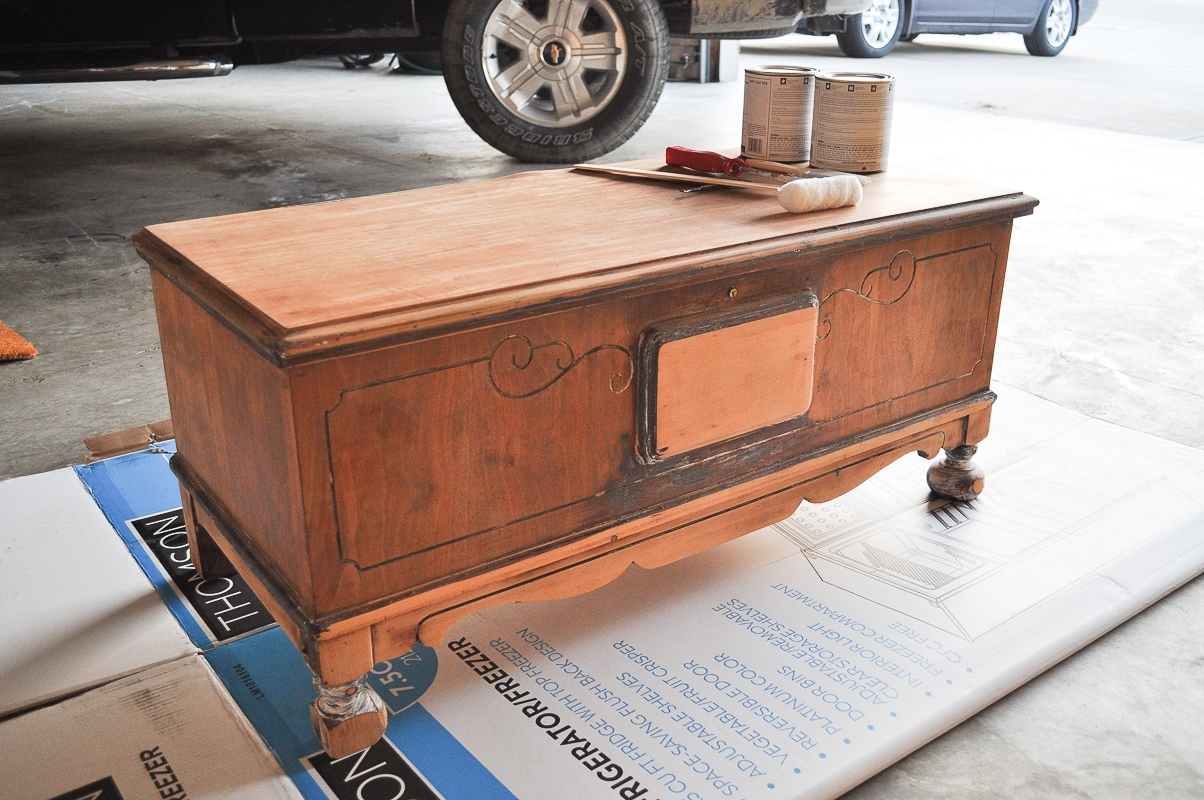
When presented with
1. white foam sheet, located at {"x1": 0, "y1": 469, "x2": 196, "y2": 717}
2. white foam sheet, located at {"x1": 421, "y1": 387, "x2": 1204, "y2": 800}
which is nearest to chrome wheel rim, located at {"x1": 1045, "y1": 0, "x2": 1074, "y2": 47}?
white foam sheet, located at {"x1": 421, "y1": 387, "x2": 1204, "y2": 800}

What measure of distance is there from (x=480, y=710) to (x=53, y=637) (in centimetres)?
55

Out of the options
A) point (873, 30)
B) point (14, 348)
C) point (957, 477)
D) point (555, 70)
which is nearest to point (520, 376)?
point (957, 477)

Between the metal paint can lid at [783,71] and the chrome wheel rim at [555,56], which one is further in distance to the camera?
the chrome wheel rim at [555,56]

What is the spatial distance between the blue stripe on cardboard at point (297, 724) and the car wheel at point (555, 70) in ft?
7.78

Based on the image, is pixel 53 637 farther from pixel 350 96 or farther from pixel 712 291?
pixel 350 96

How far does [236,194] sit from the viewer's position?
3277 millimetres

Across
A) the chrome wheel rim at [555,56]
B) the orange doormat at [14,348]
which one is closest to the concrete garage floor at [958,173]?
the orange doormat at [14,348]

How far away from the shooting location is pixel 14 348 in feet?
6.88

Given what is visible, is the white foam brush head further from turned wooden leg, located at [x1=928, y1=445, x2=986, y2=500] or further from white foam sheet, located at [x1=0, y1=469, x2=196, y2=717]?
white foam sheet, located at [x1=0, y1=469, x2=196, y2=717]

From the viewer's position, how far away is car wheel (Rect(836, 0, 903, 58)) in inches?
246

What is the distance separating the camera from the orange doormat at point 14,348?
209 cm

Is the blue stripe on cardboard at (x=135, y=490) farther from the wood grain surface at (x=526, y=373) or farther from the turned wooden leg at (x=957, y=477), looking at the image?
the turned wooden leg at (x=957, y=477)

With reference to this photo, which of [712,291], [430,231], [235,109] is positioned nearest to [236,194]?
[235,109]

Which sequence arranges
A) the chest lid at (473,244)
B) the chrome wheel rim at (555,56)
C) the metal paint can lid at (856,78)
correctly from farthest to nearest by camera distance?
1. the chrome wheel rim at (555,56)
2. the metal paint can lid at (856,78)
3. the chest lid at (473,244)
